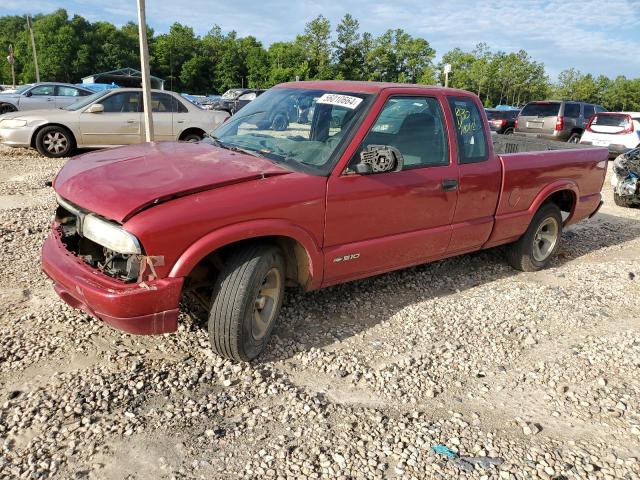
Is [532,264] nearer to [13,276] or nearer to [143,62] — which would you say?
[13,276]

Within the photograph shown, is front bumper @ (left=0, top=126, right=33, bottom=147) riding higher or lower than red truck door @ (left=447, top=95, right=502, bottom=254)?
lower

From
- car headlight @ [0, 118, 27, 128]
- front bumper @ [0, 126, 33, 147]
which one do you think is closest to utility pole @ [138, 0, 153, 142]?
front bumper @ [0, 126, 33, 147]

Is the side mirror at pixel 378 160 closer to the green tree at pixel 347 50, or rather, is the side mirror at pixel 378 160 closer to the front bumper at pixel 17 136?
the front bumper at pixel 17 136

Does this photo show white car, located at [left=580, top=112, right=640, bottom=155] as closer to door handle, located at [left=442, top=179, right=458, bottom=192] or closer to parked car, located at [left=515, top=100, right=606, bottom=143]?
parked car, located at [left=515, top=100, right=606, bottom=143]

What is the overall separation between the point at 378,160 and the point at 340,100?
70cm

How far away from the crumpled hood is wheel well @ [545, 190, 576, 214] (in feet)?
11.9

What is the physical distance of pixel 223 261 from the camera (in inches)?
131

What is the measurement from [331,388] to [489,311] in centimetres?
191

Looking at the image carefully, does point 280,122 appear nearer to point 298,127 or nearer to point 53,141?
point 298,127

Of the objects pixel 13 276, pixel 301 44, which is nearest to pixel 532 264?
pixel 13 276

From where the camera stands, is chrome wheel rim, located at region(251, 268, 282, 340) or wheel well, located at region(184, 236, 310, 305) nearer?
wheel well, located at region(184, 236, 310, 305)

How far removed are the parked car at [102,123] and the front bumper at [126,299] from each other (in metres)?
8.35

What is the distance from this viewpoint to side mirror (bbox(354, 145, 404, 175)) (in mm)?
3416

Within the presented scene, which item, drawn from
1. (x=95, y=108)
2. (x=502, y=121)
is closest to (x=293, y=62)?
(x=502, y=121)
